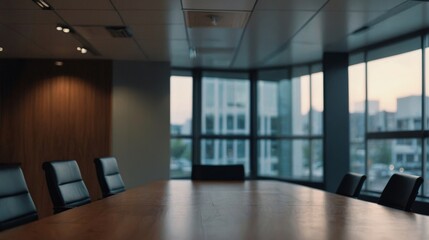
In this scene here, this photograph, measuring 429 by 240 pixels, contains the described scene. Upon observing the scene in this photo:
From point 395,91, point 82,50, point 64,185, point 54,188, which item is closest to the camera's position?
point 54,188

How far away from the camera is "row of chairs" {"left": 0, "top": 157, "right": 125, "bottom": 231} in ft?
7.83

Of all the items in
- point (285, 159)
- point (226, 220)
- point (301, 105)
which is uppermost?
point (301, 105)

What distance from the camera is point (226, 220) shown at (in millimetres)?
2195

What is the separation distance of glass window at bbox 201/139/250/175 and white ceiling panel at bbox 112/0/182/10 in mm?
4222

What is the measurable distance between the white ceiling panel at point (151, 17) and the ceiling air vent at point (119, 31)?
0.24 meters

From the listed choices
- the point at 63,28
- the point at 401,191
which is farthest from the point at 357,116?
the point at 63,28

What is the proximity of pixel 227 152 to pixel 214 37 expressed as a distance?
126 inches

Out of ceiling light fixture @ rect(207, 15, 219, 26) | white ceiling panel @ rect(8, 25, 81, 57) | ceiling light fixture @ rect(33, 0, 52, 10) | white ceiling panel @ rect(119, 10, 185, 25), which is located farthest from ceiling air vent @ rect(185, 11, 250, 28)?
white ceiling panel @ rect(8, 25, 81, 57)

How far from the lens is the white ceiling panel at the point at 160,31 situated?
16.7ft

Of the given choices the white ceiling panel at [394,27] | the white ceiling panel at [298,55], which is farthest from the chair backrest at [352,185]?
the white ceiling panel at [298,55]

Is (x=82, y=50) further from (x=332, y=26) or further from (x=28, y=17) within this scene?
(x=332, y=26)

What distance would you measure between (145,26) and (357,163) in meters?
3.89

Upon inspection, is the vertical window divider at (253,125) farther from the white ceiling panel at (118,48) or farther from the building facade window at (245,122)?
the white ceiling panel at (118,48)

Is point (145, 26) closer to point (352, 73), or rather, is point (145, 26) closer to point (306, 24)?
point (306, 24)
